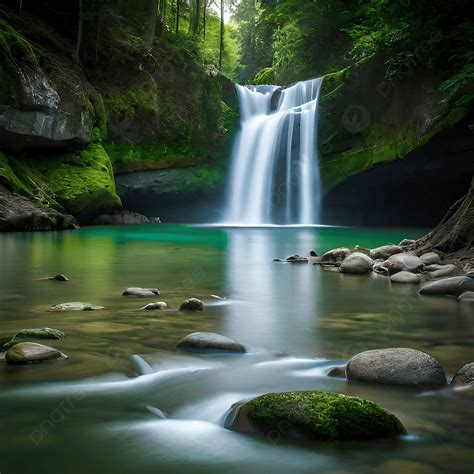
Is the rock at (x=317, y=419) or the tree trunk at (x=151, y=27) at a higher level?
the tree trunk at (x=151, y=27)

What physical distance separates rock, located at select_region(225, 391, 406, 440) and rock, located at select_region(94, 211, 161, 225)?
20931 millimetres

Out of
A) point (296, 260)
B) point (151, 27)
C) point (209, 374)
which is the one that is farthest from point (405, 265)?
point (151, 27)

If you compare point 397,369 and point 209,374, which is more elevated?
point 397,369

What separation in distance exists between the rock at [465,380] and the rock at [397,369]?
0.07 metres

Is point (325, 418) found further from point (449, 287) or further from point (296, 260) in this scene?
point (296, 260)

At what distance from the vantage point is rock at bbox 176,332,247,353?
4.53 m

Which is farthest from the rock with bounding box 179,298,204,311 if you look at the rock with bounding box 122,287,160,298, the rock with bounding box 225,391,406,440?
the rock with bounding box 225,391,406,440

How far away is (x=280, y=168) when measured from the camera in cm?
2745

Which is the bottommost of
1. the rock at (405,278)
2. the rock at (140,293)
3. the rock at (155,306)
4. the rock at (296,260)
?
the rock at (155,306)

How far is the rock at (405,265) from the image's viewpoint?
9.16m

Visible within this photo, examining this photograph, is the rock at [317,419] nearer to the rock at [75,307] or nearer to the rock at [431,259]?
the rock at [75,307]

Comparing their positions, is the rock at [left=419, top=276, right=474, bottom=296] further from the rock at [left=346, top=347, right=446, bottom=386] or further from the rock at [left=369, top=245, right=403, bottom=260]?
the rock at [left=346, top=347, right=446, bottom=386]

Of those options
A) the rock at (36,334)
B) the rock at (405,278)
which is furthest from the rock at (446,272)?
the rock at (36,334)

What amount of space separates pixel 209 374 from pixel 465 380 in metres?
1.51
